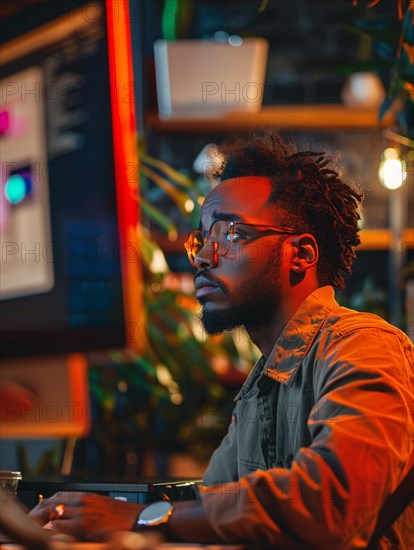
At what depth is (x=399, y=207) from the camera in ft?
12.1

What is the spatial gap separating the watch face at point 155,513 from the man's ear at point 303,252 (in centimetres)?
50

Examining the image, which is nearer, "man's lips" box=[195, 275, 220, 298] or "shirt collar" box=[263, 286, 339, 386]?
"shirt collar" box=[263, 286, 339, 386]

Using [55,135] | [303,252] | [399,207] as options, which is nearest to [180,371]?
[55,135]

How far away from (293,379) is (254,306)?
0.52ft

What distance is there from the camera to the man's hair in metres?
1.44

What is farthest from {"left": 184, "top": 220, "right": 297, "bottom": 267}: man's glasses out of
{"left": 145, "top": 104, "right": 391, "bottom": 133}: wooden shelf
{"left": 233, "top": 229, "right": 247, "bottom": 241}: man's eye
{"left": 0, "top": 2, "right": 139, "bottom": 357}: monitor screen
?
{"left": 145, "top": 104, "right": 391, "bottom": 133}: wooden shelf

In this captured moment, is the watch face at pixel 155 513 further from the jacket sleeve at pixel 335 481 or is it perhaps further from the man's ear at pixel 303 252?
the man's ear at pixel 303 252

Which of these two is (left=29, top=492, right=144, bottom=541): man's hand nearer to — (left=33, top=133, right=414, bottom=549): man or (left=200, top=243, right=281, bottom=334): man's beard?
(left=33, top=133, right=414, bottom=549): man

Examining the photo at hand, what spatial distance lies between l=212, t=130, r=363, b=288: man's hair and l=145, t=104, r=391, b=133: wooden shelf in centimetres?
213

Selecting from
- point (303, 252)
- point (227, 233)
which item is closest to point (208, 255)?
point (227, 233)

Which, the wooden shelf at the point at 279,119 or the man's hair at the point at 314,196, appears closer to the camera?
the man's hair at the point at 314,196

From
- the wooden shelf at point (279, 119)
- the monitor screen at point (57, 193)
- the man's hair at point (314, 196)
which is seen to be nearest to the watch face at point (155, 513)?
the man's hair at point (314, 196)

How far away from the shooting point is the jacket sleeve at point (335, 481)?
0.95 m

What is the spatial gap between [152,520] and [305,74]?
3.18 m
